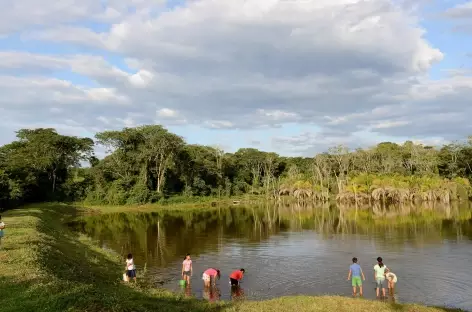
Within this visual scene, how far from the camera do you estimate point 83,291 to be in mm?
13484

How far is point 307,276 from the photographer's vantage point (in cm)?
2391

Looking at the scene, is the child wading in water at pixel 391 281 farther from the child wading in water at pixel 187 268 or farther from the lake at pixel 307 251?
the child wading in water at pixel 187 268

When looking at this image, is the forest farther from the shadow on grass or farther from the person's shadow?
the person's shadow

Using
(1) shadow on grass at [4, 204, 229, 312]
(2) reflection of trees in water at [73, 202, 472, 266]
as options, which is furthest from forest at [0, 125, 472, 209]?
(1) shadow on grass at [4, 204, 229, 312]

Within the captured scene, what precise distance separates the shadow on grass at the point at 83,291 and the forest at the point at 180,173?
1716 inches

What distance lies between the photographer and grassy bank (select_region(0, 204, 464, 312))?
40.4 ft

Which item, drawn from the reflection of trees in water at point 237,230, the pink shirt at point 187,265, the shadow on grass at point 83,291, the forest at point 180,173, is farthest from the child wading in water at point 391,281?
the forest at point 180,173

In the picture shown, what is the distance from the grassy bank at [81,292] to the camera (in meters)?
12.3

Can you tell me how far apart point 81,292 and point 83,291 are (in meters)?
0.25

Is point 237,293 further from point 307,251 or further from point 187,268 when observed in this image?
point 307,251

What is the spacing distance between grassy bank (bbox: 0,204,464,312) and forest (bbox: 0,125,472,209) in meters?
43.7

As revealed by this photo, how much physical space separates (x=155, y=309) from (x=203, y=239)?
25.6 metres

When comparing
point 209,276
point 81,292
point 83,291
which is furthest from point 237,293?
point 81,292

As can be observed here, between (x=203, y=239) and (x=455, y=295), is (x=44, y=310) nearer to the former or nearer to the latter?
(x=455, y=295)
